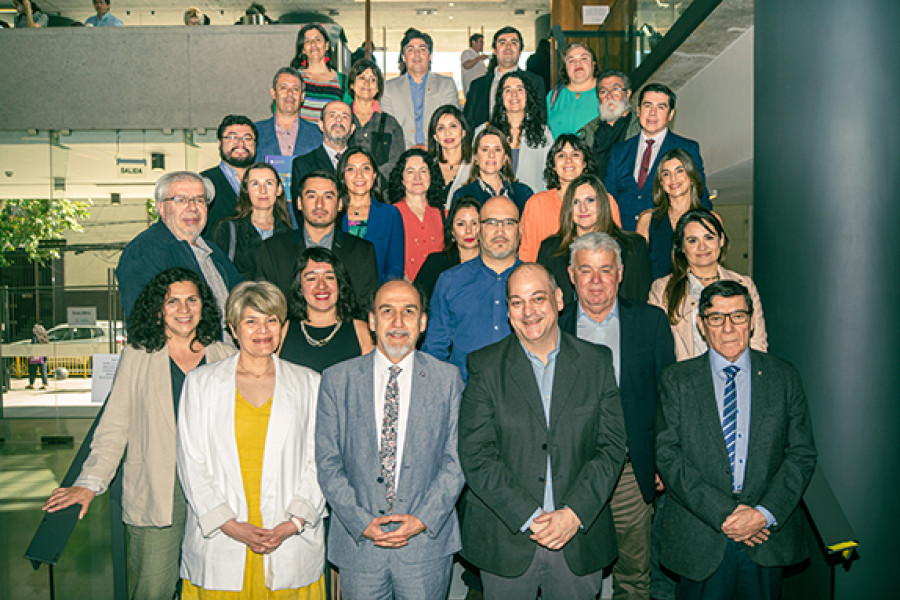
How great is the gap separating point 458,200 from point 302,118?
2.01 meters

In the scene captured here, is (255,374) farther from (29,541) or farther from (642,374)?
(29,541)

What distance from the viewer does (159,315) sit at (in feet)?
10.2

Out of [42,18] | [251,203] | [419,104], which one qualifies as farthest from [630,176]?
[42,18]

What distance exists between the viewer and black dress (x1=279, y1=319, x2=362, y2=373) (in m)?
3.23

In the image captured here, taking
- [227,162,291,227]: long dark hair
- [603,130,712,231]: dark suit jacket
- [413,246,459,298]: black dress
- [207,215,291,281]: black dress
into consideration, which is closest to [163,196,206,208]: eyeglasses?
[207,215,291,281]: black dress

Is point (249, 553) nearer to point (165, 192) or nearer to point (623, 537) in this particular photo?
point (623, 537)

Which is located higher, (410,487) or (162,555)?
(410,487)

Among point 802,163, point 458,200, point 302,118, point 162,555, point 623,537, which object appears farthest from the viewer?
point 302,118

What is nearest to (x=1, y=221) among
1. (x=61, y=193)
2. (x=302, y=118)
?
(x=61, y=193)

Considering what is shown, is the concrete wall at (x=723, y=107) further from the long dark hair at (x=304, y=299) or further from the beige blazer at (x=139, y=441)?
the beige blazer at (x=139, y=441)

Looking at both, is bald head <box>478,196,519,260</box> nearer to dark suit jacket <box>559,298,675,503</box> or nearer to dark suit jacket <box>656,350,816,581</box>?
dark suit jacket <box>559,298,675,503</box>

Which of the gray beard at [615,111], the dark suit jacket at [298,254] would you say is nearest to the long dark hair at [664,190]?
the gray beard at [615,111]

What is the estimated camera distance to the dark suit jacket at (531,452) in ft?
8.89

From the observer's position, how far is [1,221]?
9.29 metres
